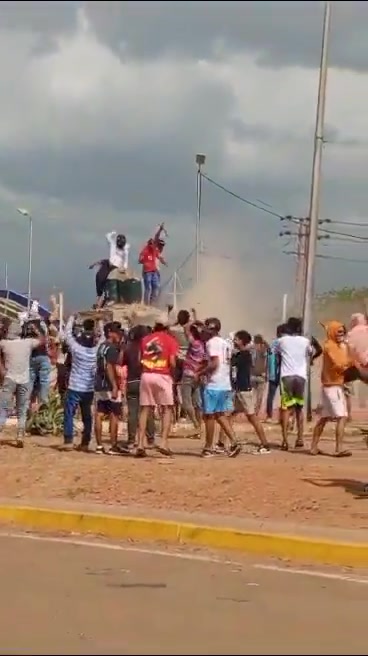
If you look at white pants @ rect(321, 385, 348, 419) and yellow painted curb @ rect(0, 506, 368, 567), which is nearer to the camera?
yellow painted curb @ rect(0, 506, 368, 567)

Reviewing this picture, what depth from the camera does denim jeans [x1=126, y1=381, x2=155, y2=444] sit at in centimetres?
1407

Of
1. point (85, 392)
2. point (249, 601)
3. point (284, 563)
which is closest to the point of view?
point (249, 601)

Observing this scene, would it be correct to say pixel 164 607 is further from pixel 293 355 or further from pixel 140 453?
pixel 293 355

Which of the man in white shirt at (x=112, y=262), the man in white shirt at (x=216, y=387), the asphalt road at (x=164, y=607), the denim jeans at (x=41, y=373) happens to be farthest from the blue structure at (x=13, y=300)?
the asphalt road at (x=164, y=607)

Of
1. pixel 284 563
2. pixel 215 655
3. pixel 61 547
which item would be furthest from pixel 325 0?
pixel 61 547

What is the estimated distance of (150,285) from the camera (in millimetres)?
21344

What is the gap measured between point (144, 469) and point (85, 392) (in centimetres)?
211

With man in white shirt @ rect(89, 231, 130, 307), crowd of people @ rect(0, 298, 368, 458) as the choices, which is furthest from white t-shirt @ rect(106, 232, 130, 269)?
crowd of people @ rect(0, 298, 368, 458)

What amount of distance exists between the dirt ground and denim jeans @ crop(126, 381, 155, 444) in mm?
537

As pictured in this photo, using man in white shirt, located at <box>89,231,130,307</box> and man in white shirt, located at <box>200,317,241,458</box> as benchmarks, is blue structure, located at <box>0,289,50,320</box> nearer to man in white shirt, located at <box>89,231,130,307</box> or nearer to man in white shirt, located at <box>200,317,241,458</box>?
man in white shirt, located at <box>89,231,130,307</box>

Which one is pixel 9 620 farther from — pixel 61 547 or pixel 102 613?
pixel 61 547

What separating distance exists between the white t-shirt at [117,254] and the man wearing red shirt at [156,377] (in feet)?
23.0

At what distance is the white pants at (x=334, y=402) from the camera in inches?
535

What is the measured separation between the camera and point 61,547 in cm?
965
